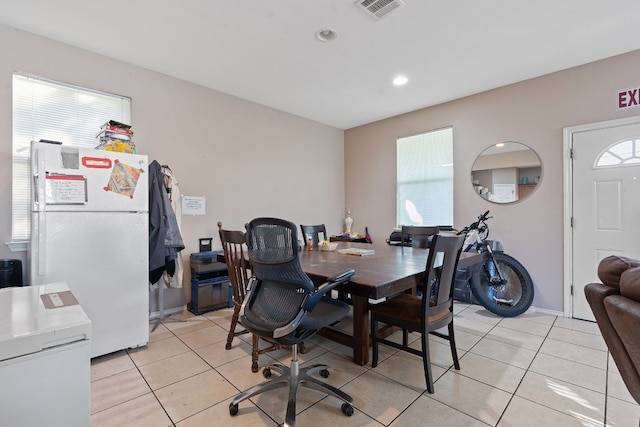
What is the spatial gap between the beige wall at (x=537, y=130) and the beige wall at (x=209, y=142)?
1.89m

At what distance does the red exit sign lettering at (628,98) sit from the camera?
2.87 metres

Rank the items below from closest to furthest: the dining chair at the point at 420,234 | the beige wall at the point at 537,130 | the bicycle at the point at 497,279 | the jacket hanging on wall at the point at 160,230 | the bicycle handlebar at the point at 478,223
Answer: the jacket hanging on wall at the point at 160,230 → the beige wall at the point at 537,130 → the dining chair at the point at 420,234 → the bicycle at the point at 497,279 → the bicycle handlebar at the point at 478,223

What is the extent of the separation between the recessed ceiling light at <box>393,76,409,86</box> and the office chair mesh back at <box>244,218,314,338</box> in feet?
8.97

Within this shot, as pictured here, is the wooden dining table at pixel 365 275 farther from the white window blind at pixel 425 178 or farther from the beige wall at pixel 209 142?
the white window blind at pixel 425 178

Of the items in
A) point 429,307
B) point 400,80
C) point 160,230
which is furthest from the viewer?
point 400,80

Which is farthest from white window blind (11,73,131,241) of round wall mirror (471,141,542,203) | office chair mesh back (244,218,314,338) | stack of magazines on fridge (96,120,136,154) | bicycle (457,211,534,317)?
round wall mirror (471,141,542,203)

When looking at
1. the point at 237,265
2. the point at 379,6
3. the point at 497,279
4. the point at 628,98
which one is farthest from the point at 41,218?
the point at 628,98

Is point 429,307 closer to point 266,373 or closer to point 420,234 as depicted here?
point 266,373

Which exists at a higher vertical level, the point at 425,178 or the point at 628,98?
the point at 628,98

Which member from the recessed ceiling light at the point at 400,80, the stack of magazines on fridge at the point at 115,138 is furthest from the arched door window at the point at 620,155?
the stack of magazines on fridge at the point at 115,138

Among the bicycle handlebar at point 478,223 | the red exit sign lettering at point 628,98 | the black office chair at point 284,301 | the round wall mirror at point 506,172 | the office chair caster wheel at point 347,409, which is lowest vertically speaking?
the office chair caster wheel at point 347,409

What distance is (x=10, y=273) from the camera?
7.39 feet

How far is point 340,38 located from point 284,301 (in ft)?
7.78

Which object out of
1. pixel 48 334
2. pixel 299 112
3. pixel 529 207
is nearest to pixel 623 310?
pixel 48 334
